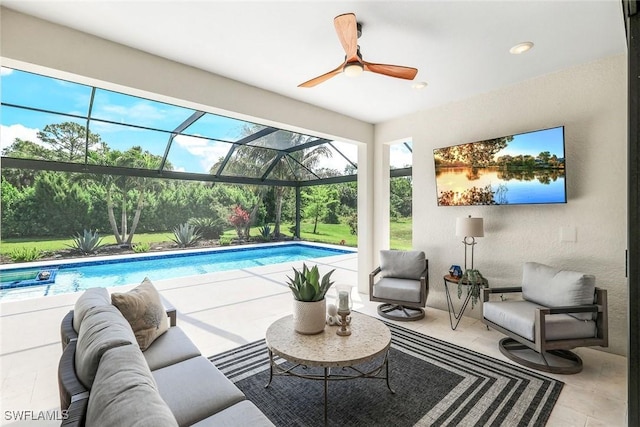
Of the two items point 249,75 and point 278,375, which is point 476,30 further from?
point 278,375

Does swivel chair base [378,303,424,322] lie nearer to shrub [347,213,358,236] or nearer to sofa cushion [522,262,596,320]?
sofa cushion [522,262,596,320]

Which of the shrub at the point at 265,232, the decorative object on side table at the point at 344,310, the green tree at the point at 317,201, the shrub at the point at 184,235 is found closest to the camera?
the decorative object on side table at the point at 344,310

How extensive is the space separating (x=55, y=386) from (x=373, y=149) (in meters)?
4.85

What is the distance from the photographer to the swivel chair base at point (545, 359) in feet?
8.61

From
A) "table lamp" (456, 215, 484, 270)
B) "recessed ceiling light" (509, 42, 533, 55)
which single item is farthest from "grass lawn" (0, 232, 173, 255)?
"recessed ceiling light" (509, 42, 533, 55)

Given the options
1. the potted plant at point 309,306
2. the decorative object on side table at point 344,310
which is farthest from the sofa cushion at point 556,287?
the potted plant at point 309,306

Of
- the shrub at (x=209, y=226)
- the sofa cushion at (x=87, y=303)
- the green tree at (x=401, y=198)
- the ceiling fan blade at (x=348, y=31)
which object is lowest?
the sofa cushion at (x=87, y=303)

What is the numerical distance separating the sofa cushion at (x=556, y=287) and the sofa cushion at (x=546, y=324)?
4.1 inches

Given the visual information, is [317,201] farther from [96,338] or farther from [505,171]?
[96,338]

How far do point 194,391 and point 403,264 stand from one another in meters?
3.16

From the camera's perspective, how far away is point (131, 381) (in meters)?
1.02

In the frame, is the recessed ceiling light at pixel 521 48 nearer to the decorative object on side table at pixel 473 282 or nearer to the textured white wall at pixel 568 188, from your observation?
the textured white wall at pixel 568 188

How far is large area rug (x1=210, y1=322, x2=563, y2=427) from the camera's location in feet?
6.66

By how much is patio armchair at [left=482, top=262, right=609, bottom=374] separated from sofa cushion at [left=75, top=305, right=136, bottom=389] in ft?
10.2
